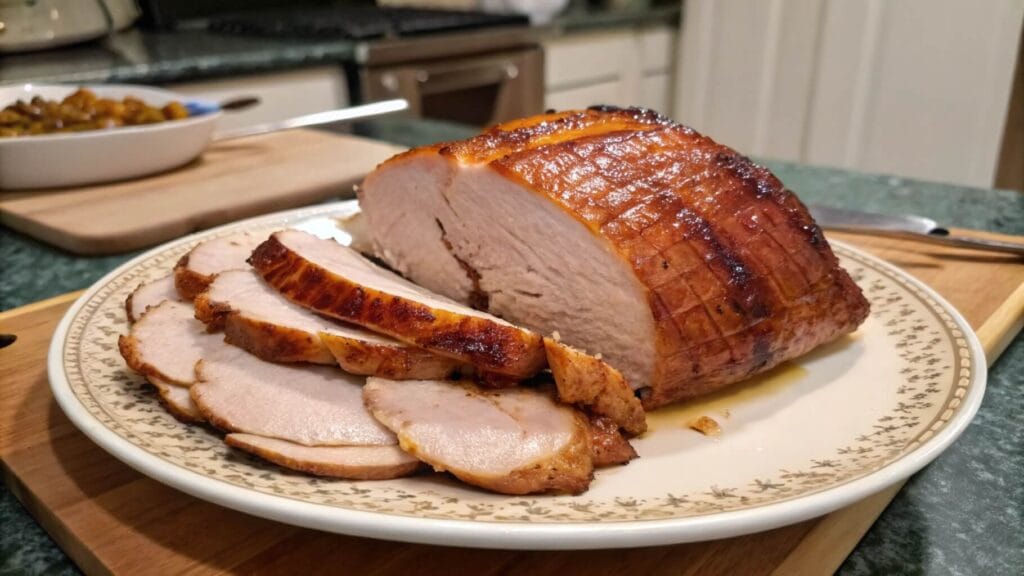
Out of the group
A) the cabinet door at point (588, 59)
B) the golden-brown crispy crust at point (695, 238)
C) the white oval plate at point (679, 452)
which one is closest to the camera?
the white oval plate at point (679, 452)

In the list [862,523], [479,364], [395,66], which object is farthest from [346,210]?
[395,66]

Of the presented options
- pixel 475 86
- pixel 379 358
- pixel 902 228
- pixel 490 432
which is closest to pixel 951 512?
pixel 490 432

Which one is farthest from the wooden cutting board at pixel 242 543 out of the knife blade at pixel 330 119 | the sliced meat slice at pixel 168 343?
the knife blade at pixel 330 119

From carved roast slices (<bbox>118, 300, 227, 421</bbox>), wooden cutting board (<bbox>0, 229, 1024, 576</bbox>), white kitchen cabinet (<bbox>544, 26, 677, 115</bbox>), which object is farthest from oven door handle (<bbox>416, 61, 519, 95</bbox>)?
wooden cutting board (<bbox>0, 229, 1024, 576</bbox>)

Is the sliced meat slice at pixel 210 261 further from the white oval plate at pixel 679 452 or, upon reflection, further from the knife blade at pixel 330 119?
the knife blade at pixel 330 119

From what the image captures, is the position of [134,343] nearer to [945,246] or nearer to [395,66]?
[945,246]

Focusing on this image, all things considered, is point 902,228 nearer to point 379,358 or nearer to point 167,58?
point 379,358
